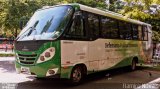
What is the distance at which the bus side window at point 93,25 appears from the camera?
1082cm

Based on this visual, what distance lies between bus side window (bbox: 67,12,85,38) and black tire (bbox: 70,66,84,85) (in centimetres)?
120

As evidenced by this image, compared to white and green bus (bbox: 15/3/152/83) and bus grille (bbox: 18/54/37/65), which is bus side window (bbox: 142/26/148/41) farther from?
bus grille (bbox: 18/54/37/65)

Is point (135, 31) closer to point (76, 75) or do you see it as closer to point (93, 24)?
point (93, 24)

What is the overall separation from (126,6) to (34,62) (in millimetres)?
6033

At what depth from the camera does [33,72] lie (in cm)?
919

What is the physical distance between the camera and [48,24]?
966 centimetres

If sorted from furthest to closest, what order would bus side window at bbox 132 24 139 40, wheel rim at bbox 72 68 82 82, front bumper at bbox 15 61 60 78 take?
bus side window at bbox 132 24 139 40, wheel rim at bbox 72 68 82 82, front bumper at bbox 15 61 60 78

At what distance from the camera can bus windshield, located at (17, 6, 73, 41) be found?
30.4 feet

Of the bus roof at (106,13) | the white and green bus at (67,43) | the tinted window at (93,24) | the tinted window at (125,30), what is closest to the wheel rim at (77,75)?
the white and green bus at (67,43)

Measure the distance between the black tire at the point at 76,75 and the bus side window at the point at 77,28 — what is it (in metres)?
1.20

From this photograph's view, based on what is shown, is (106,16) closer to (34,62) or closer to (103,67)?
(103,67)

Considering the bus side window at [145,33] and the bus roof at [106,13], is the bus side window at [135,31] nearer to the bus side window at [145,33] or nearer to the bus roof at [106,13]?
the bus roof at [106,13]

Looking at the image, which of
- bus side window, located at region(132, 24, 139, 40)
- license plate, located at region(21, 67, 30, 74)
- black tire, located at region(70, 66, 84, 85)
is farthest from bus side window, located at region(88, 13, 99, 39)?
bus side window, located at region(132, 24, 139, 40)

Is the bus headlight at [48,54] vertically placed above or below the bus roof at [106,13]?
below
